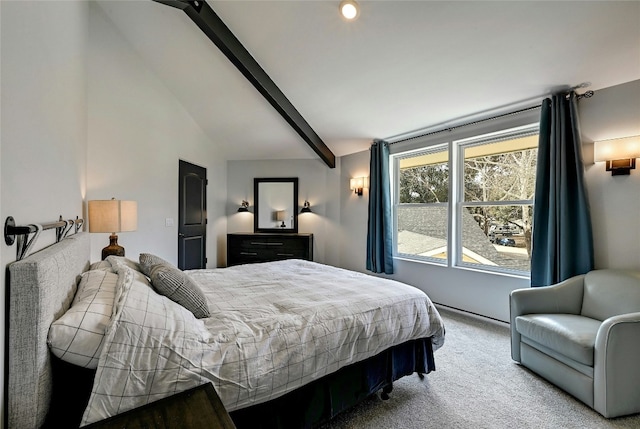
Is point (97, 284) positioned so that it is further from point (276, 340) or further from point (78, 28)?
point (78, 28)

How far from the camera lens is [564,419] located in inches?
69.1

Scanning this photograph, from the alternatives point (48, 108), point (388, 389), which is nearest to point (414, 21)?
point (48, 108)

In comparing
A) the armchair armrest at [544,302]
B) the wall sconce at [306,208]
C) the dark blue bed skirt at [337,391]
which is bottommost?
the dark blue bed skirt at [337,391]

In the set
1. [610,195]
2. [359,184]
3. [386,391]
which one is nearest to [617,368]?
[386,391]

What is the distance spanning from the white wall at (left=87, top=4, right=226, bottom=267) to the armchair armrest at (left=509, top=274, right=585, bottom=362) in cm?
390

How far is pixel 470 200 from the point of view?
3660 millimetres

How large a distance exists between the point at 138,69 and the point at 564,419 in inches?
197

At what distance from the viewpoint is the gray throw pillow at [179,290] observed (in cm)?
148

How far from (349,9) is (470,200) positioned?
259 centimetres

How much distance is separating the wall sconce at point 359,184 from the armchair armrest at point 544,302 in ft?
9.19

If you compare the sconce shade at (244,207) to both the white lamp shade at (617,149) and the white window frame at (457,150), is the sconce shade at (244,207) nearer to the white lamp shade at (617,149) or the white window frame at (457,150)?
the white window frame at (457,150)

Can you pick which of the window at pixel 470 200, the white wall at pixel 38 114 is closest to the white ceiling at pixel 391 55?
the window at pixel 470 200

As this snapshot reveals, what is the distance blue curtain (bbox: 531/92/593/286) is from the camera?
254 centimetres

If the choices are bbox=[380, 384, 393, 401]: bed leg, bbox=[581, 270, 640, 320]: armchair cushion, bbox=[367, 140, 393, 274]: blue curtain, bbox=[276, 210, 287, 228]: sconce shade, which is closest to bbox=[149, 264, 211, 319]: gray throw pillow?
bbox=[380, 384, 393, 401]: bed leg
